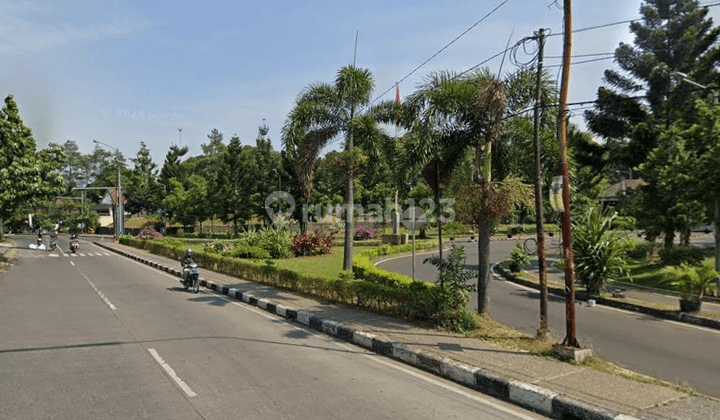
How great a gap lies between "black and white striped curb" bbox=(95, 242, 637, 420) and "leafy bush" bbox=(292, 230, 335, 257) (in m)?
17.5

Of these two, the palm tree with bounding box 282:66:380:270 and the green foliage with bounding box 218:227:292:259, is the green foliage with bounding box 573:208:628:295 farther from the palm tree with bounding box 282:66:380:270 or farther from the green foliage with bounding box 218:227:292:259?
the green foliage with bounding box 218:227:292:259

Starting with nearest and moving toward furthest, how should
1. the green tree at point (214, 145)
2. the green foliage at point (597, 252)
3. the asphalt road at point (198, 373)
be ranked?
the asphalt road at point (198, 373) → the green foliage at point (597, 252) → the green tree at point (214, 145)

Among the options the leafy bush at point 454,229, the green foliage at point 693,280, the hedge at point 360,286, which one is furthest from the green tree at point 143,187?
the green foliage at point 693,280

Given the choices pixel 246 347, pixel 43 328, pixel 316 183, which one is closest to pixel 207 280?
pixel 43 328

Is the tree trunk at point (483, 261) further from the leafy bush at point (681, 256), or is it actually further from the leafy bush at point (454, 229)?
the leafy bush at point (454, 229)

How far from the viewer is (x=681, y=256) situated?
61.9ft

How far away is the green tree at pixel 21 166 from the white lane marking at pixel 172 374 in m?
17.2

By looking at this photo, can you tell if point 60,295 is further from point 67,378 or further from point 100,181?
point 100,181

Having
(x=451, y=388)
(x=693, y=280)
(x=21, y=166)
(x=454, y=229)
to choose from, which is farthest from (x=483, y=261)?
(x=454, y=229)

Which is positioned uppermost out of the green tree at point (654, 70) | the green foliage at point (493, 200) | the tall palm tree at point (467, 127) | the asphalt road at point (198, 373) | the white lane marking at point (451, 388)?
the green tree at point (654, 70)

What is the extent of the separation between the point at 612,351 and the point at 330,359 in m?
4.79

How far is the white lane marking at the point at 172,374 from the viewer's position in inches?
225

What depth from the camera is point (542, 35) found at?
340 inches

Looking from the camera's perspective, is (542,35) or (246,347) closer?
(246,347)
